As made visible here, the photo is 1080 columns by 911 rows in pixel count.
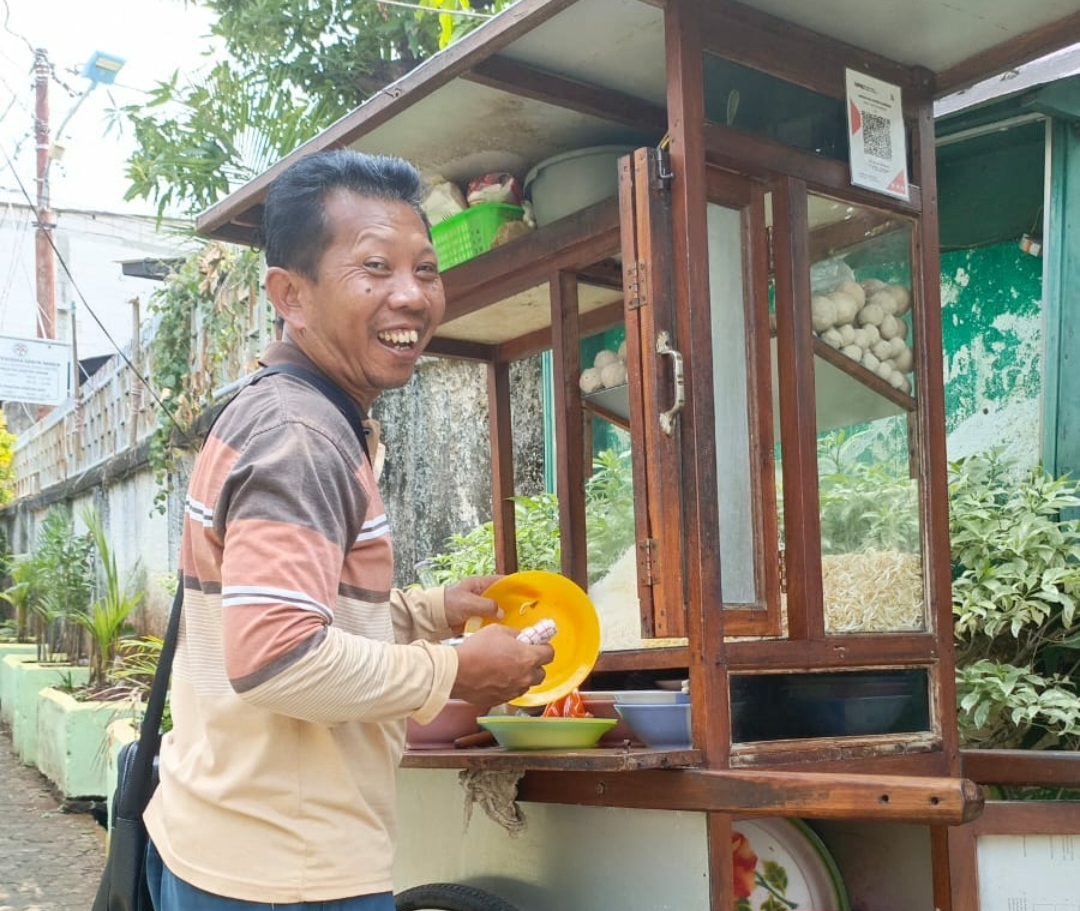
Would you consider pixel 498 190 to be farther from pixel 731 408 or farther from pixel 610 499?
pixel 731 408

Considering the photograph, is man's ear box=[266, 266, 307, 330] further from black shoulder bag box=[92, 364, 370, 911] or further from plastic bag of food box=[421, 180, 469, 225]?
plastic bag of food box=[421, 180, 469, 225]

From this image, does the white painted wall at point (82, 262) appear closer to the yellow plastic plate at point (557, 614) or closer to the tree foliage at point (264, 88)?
the tree foliage at point (264, 88)

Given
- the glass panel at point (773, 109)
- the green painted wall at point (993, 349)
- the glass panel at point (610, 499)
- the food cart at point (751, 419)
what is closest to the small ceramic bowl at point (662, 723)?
the food cart at point (751, 419)

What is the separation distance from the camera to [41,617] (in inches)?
425

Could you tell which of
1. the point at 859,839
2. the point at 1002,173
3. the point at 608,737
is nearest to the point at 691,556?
the point at 608,737

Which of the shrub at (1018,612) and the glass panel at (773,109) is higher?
the glass panel at (773,109)

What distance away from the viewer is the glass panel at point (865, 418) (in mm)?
2525

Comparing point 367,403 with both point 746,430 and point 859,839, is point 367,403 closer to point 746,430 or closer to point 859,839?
point 746,430

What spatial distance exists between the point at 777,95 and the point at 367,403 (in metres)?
1.14

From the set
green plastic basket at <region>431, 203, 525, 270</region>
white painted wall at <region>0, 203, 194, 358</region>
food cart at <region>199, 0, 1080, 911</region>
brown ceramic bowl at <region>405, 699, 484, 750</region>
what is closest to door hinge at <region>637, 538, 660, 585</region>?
food cart at <region>199, 0, 1080, 911</region>

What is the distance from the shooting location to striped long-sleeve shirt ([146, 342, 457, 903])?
155cm

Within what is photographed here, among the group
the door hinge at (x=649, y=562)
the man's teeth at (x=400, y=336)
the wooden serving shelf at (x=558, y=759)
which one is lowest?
Result: the wooden serving shelf at (x=558, y=759)

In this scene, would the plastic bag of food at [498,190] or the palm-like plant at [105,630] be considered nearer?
the plastic bag of food at [498,190]

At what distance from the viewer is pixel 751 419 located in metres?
2.48
